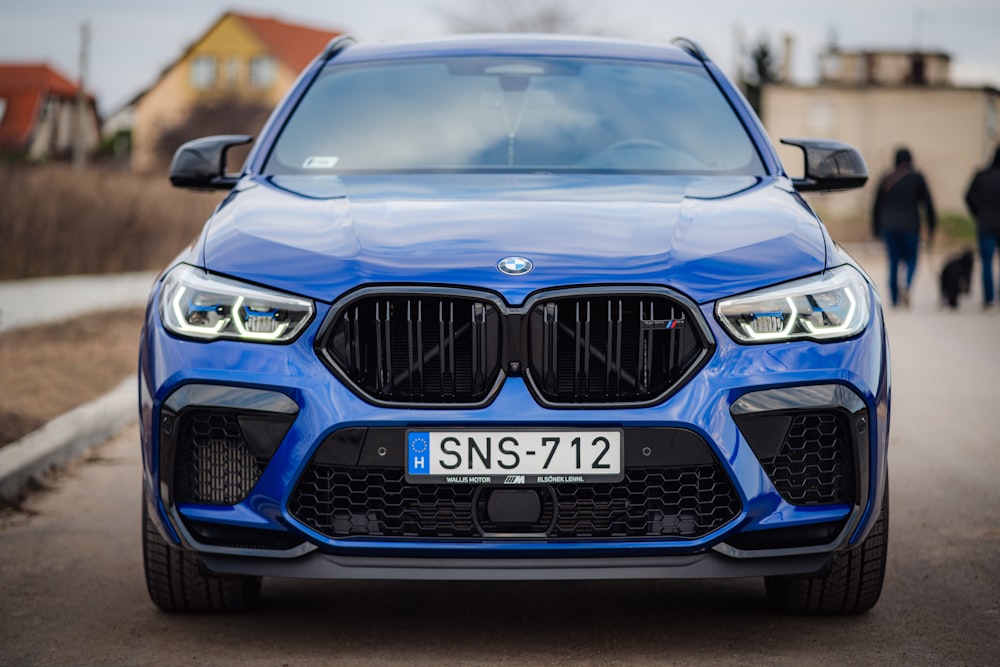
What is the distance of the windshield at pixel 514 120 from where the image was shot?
526cm

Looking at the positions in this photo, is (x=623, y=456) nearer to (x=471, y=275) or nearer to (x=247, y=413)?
(x=471, y=275)

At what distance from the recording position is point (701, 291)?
13.0 ft

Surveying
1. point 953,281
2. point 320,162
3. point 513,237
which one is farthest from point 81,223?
point 513,237

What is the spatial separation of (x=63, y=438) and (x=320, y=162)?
10.1 feet

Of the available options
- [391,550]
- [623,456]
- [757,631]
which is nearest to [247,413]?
[391,550]

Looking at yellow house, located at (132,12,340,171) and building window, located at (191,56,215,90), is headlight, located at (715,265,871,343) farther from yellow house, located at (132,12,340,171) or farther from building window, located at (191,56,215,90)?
building window, located at (191,56,215,90)

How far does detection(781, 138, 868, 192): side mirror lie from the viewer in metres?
5.36

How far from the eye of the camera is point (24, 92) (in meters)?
88.1

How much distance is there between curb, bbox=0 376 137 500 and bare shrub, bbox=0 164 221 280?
778 cm

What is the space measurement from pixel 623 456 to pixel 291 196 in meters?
1.43

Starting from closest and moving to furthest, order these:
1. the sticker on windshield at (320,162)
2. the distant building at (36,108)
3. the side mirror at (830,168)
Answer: the sticker on windshield at (320,162) < the side mirror at (830,168) < the distant building at (36,108)

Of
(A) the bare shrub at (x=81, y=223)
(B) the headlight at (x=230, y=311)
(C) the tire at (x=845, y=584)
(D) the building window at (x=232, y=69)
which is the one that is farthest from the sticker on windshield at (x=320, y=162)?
(D) the building window at (x=232, y=69)

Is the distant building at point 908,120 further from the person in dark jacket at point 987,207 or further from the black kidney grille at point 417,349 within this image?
the black kidney grille at point 417,349

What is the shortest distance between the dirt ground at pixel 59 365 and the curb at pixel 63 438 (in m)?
0.19
